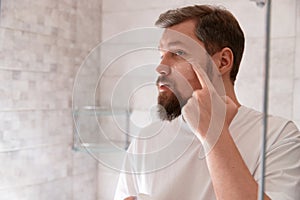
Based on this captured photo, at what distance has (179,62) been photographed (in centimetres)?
61

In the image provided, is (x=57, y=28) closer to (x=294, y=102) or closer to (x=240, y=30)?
(x=240, y=30)

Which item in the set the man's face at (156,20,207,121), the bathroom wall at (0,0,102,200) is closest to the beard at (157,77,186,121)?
the man's face at (156,20,207,121)

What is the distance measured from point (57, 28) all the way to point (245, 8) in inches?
23.5

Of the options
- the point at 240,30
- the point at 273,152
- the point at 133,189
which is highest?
the point at 240,30

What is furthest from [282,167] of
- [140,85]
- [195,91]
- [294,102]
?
[294,102]

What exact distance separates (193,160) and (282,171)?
6.6 inches

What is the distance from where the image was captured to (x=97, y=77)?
80 centimetres

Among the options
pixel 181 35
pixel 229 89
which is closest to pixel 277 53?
pixel 229 89

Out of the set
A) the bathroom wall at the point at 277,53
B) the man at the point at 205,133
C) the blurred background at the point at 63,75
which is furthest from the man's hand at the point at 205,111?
the bathroom wall at the point at 277,53

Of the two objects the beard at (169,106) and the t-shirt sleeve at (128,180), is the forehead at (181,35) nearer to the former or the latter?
the beard at (169,106)

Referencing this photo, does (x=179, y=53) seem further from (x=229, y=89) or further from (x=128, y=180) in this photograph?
(x=128, y=180)

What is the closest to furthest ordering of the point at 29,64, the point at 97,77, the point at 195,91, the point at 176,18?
the point at 195,91 < the point at 176,18 < the point at 97,77 < the point at 29,64

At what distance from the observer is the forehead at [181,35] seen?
63cm

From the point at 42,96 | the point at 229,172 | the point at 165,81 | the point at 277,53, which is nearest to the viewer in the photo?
the point at 229,172
